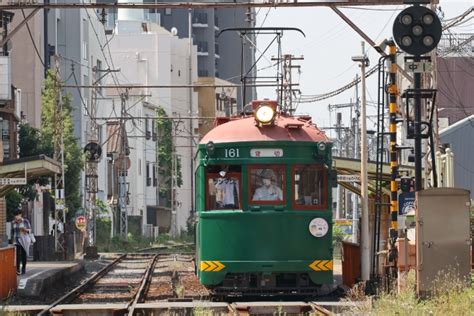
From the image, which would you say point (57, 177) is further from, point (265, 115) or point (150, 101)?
point (150, 101)

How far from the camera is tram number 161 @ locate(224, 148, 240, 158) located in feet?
63.4

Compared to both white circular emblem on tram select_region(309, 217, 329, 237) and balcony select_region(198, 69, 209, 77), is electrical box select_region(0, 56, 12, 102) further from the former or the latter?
balcony select_region(198, 69, 209, 77)

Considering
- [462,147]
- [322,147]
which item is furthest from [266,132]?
[462,147]

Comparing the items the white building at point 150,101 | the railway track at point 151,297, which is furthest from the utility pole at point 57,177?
the white building at point 150,101

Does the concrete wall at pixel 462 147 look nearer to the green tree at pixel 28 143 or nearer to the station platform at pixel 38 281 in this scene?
the green tree at pixel 28 143

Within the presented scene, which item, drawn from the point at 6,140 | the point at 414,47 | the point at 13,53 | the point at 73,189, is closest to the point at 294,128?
the point at 414,47

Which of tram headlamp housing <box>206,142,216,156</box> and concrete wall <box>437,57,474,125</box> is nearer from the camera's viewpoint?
tram headlamp housing <box>206,142,216,156</box>

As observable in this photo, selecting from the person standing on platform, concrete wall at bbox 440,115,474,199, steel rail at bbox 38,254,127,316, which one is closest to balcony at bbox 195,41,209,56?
concrete wall at bbox 440,115,474,199

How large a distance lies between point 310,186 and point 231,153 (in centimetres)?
137

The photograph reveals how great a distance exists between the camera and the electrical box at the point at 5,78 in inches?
1810

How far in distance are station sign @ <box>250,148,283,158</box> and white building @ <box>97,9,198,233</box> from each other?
6422 centimetres

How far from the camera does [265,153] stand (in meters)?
19.4

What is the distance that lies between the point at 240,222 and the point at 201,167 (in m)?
1.22

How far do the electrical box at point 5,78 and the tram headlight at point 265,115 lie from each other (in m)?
27.7
